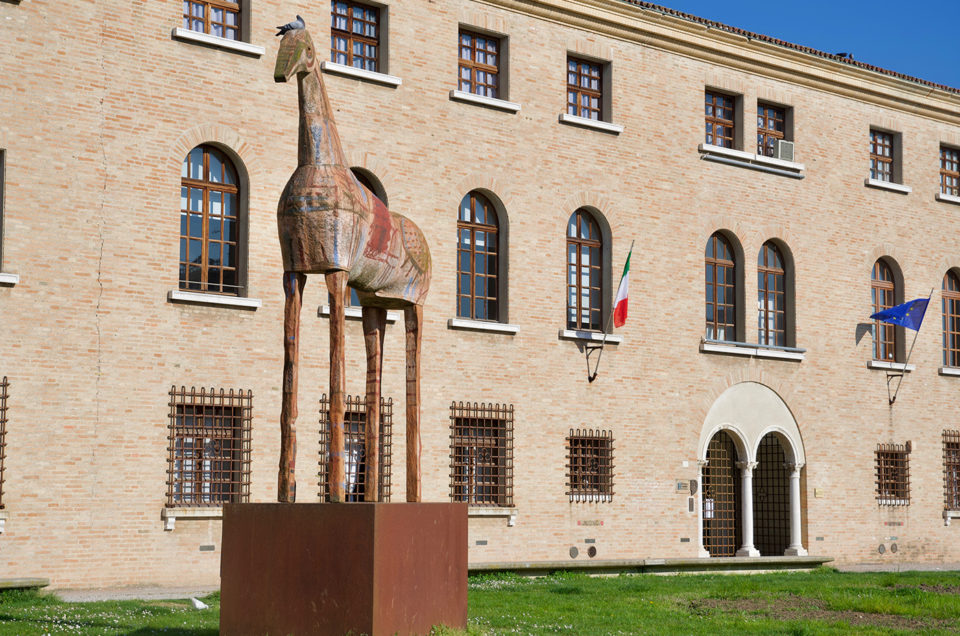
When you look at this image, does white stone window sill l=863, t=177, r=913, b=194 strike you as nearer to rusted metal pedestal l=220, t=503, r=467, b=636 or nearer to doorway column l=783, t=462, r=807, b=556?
doorway column l=783, t=462, r=807, b=556

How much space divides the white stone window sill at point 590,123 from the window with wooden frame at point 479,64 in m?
1.39

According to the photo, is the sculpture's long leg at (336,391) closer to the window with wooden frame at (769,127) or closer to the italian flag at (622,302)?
the italian flag at (622,302)

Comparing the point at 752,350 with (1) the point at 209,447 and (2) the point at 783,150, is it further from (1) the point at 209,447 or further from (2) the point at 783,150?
(1) the point at 209,447

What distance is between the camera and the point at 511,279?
22.4 metres

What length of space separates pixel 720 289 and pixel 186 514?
12.6 metres

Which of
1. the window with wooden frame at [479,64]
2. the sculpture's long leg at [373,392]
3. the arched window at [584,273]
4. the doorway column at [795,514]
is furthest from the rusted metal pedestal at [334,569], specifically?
the doorway column at [795,514]

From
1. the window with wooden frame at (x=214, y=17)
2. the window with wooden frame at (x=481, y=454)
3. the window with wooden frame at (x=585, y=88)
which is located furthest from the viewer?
the window with wooden frame at (x=585, y=88)

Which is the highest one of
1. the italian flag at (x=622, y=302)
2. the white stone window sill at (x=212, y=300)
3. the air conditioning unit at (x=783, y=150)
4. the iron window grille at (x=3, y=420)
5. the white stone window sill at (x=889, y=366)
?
the air conditioning unit at (x=783, y=150)

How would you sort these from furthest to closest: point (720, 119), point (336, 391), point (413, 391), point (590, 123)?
point (720, 119) → point (590, 123) → point (413, 391) → point (336, 391)

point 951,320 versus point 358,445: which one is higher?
point 951,320

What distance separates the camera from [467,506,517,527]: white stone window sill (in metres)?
21.2

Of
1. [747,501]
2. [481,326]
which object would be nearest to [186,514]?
[481,326]

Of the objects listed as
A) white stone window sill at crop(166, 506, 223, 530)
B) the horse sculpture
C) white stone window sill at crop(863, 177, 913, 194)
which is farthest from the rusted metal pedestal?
white stone window sill at crop(863, 177, 913, 194)

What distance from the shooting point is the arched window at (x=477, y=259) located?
2220 cm
